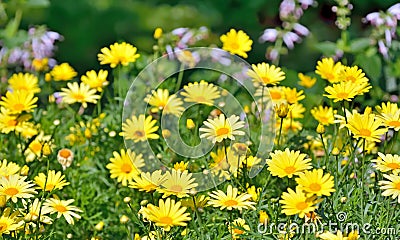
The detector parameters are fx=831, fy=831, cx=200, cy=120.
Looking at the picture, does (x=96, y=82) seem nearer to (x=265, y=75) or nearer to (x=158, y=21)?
(x=265, y=75)

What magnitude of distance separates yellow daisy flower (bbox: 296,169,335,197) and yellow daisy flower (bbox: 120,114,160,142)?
1.59 feet

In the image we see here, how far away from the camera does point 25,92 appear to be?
1.94m

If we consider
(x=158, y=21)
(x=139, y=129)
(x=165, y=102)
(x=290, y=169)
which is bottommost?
(x=290, y=169)

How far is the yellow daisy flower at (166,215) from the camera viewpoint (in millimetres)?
1443

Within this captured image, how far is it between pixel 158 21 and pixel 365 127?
190cm

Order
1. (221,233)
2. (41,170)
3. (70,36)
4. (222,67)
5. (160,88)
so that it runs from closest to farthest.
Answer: (221,233) → (41,170) → (160,88) → (222,67) → (70,36)

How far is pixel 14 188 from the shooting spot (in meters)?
1.52

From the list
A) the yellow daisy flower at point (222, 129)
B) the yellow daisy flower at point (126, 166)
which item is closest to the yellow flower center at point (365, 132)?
the yellow daisy flower at point (222, 129)

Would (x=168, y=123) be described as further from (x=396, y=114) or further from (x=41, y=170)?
(x=396, y=114)

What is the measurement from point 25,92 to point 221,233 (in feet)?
2.20

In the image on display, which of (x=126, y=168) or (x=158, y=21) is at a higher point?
(x=158, y=21)

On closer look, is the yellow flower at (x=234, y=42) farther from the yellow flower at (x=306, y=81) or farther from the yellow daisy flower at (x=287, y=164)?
the yellow daisy flower at (x=287, y=164)

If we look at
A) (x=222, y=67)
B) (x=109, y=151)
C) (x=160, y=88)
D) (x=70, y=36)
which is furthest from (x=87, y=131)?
(x=70, y=36)

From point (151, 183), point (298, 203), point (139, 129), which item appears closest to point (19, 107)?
point (139, 129)
